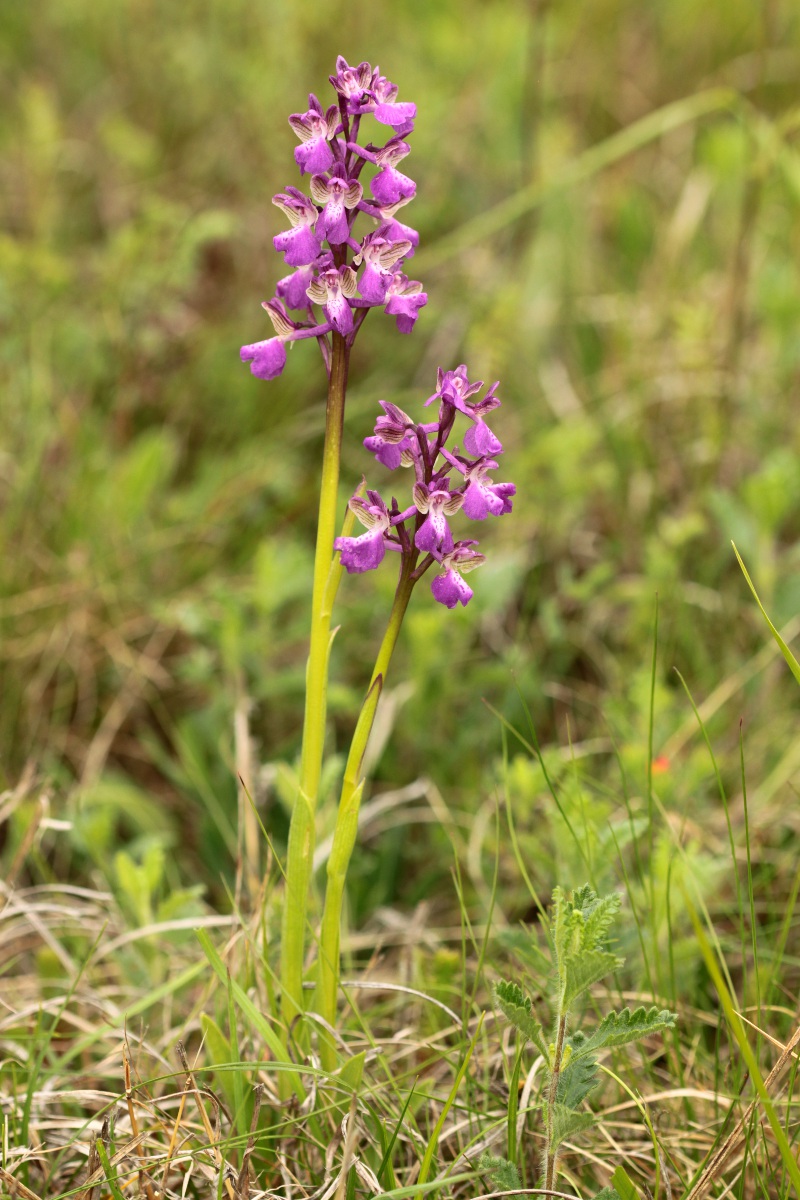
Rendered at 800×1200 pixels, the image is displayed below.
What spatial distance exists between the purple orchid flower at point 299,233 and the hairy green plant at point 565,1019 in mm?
1027

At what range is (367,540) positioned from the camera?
1.68 meters

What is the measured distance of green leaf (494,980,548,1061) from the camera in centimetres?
163

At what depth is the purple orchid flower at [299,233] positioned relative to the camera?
1681mm

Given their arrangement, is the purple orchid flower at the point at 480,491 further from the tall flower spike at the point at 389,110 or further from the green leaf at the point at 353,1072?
the green leaf at the point at 353,1072

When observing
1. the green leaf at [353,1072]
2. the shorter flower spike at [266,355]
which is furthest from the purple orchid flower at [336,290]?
the green leaf at [353,1072]

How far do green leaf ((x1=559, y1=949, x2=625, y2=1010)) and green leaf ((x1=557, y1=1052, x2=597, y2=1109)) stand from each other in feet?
0.32

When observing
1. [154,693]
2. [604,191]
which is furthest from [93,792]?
[604,191]

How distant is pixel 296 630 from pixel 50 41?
4254 millimetres

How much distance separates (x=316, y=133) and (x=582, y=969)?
1.32 m

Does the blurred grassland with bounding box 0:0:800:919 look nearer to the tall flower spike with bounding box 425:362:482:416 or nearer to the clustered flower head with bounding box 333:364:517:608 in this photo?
the clustered flower head with bounding box 333:364:517:608

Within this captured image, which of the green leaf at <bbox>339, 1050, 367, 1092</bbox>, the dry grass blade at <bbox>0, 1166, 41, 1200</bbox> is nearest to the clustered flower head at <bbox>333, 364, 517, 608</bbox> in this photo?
the green leaf at <bbox>339, 1050, 367, 1092</bbox>

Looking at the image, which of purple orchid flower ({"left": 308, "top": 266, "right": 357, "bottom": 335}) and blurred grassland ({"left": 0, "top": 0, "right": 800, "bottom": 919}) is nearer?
purple orchid flower ({"left": 308, "top": 266, "right": 357, "bottom": 335})

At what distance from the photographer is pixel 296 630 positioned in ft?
11.2

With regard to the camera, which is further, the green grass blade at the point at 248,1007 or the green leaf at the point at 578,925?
the green grass blade at the point at 248,1007
